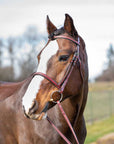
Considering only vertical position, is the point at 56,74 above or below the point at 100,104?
above

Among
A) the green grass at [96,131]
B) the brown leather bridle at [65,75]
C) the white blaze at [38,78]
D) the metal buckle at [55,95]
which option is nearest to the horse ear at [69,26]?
the brown leather bridle at [65,75]

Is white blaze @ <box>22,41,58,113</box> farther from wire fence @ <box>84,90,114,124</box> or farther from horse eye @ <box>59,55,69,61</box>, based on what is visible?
wire fence @ <box>84,90,114,124</box>

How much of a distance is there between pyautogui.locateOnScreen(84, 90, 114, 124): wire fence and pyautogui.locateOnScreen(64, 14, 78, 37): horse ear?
1164 centimetres

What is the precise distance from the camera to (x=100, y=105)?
637 inches

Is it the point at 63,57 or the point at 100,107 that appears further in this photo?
the point at 100,107

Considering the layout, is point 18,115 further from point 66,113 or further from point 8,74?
point 8,74

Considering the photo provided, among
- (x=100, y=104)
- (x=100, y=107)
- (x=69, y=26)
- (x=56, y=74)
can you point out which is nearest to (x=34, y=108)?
(x=56, y=74)

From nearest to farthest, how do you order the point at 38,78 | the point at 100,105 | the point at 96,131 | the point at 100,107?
the point at 38,78 → the point at 96,131 → the point at 100,107 → the point at 100,105

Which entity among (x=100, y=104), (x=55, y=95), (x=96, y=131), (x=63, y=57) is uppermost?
(x=63, y=57)

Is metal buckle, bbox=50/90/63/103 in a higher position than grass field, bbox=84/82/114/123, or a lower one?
higher

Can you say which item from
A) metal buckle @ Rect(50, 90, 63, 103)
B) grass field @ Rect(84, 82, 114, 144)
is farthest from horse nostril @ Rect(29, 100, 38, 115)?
grass field @ Rect(84, 82, 114, 144)

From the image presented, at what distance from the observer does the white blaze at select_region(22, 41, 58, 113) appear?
2.35 metres

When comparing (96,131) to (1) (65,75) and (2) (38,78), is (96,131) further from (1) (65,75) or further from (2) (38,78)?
(2) (38,78)

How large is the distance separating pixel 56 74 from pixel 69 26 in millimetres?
649
